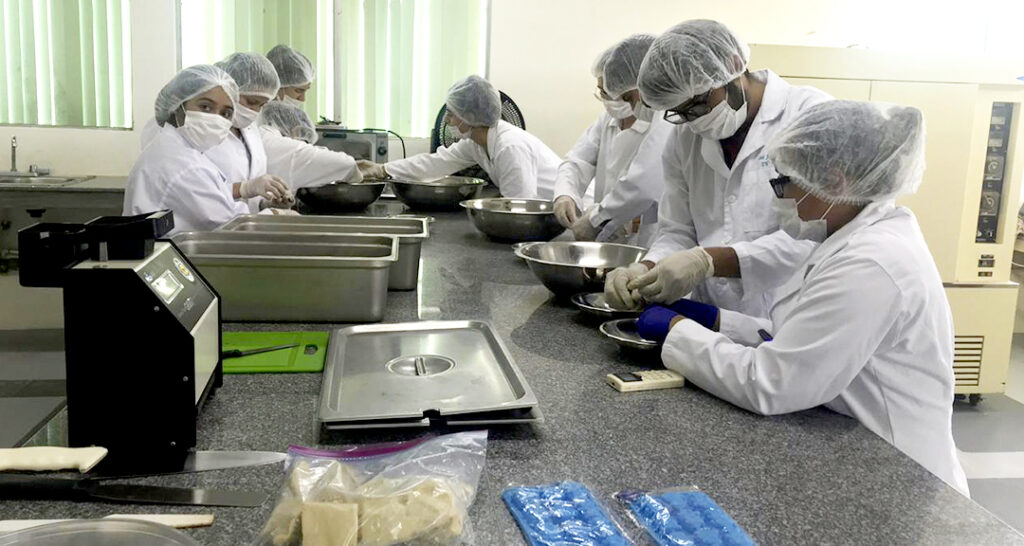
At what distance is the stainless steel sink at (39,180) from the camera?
3.46 m

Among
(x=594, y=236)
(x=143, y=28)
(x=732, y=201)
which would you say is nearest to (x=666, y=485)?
(x=732, y=201)

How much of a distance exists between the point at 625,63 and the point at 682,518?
1.76 m

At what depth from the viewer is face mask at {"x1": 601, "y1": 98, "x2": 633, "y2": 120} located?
8.02ft

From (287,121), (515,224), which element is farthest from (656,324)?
(287,121)

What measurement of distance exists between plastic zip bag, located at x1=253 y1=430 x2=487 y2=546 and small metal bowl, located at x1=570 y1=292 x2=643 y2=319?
2.18 ft

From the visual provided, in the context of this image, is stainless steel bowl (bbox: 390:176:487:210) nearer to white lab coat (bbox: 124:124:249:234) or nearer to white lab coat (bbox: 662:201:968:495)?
white lab coat (bbox: 124:124:249:234)

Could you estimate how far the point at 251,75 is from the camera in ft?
9.07

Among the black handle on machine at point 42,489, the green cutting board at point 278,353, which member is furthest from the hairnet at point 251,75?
the black handle on machine at point 42,489

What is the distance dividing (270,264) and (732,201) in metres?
1.06

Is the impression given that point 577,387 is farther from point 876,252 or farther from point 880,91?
point 880,91

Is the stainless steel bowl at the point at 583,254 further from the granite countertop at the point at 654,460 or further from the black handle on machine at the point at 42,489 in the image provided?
the black handle on machine at the point at 42,489

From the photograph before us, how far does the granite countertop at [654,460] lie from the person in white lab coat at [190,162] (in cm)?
118

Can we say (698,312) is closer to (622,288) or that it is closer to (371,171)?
(622,288)

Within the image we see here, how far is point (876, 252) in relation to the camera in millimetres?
1121
